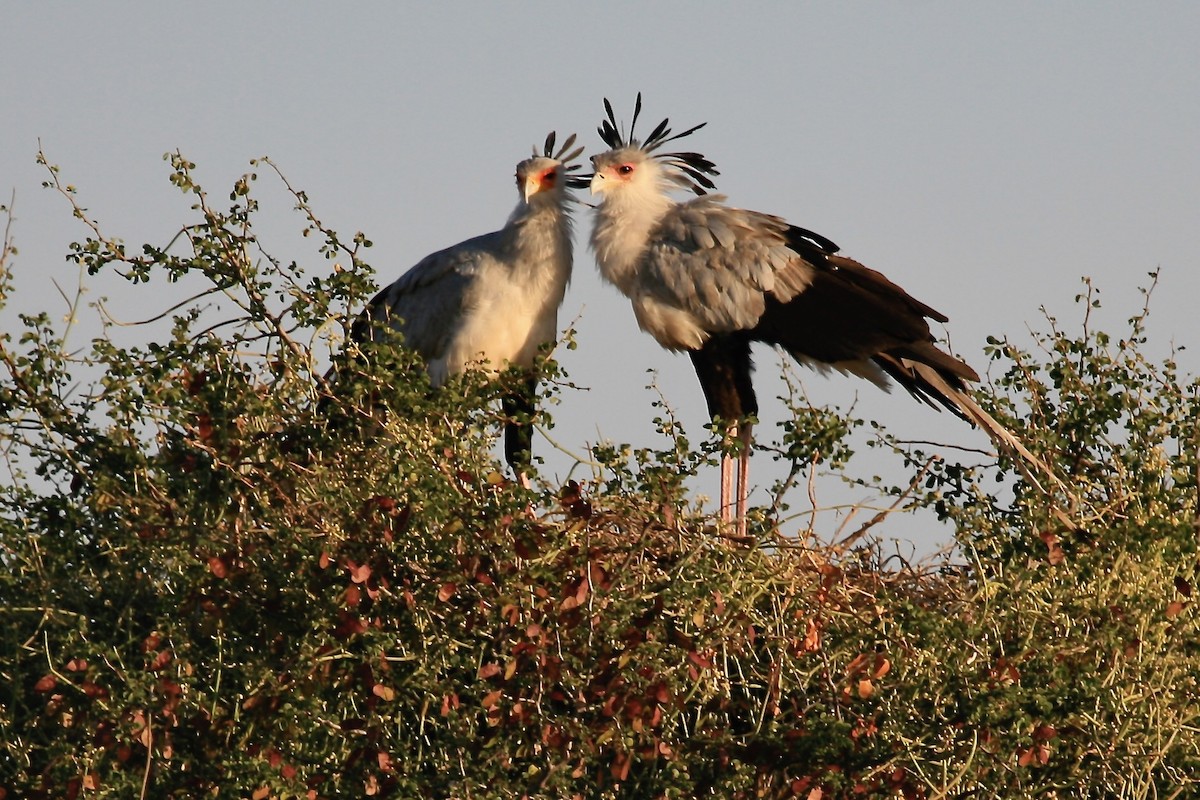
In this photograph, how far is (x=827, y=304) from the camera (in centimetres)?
710

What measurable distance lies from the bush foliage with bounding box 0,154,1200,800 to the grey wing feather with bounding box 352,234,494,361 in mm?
2249

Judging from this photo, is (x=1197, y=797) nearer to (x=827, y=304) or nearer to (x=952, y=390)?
(x=952, y=390)

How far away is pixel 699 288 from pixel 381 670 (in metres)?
3.27

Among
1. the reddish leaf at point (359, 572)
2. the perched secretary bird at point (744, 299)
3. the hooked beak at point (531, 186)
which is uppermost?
the hooked beak at point (531, 186)

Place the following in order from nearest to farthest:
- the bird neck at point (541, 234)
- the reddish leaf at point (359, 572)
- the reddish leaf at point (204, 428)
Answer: the reddish leaf at point (359, 572)
the reddish leaf at point (204, 428)
the bird neck at point (541, 234)

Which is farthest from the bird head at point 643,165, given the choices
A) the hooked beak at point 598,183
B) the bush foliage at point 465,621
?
the bush foliage at point 465,621

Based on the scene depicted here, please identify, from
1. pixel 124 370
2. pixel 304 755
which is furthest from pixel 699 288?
pixel 304 755

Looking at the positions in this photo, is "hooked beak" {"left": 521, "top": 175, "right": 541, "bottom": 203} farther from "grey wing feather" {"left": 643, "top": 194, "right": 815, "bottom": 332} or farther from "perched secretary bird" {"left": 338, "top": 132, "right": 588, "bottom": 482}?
"grey wing feather" {"left": 643, "top": 194, "right": 815, "bottom": 332}

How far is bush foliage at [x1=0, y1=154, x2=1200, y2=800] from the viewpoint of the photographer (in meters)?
4.30

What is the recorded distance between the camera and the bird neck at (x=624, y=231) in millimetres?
7383

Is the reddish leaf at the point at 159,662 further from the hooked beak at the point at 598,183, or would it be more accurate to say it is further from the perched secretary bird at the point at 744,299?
the hooked beak at the point at 598,183

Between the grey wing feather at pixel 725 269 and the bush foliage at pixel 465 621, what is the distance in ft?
6.94

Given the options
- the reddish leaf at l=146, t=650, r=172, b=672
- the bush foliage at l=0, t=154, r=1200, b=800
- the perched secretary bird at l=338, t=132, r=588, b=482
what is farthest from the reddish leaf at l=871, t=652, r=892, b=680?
the perched secretary bird at l=338, t=132, r=588, b=482

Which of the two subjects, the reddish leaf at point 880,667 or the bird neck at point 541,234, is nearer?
the reddish leaf at point 880,667
